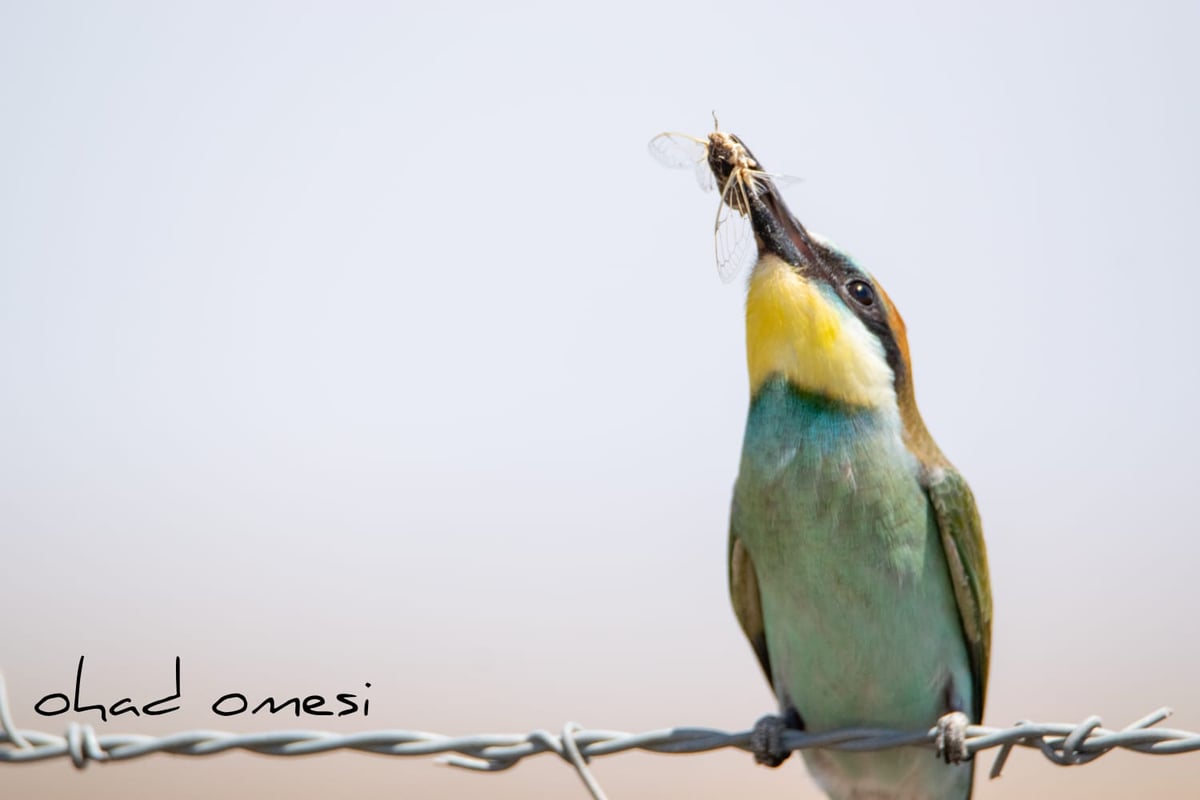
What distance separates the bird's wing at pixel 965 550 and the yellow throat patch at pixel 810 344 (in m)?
0.24

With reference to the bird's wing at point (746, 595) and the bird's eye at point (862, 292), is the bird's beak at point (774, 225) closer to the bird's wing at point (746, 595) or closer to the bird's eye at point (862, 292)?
the bird's eye at point (862, 292)

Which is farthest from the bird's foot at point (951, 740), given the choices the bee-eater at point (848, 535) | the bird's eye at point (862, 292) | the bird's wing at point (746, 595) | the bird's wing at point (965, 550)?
the bird's eye at point (862, 292)

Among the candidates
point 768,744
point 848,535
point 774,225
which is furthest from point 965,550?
point 774,225

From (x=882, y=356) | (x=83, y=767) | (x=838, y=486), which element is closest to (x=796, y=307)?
(x=882, y=356)

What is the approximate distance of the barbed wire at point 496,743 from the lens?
86.9 inches

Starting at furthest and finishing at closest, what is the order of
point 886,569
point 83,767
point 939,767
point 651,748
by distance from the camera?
point 939,767, point 886,569, point 651,748, point 83,767

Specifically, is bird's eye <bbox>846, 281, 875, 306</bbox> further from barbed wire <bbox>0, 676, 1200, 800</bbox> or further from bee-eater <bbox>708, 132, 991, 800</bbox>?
barbed wire <bbox>0, 676, 1200, 800</bbox>

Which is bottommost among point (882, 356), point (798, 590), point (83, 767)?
point (83, 767)

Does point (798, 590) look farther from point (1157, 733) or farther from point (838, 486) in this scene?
point (1157, 733)

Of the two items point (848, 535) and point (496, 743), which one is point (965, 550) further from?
point (496, 743)

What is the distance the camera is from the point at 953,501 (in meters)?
3.18

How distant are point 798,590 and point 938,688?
38 cm

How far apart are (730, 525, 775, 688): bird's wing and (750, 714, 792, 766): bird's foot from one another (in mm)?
255

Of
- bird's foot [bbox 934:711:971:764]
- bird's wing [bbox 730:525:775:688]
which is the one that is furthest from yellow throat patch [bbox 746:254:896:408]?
bird's foot [bbox 934:711:971:764]
